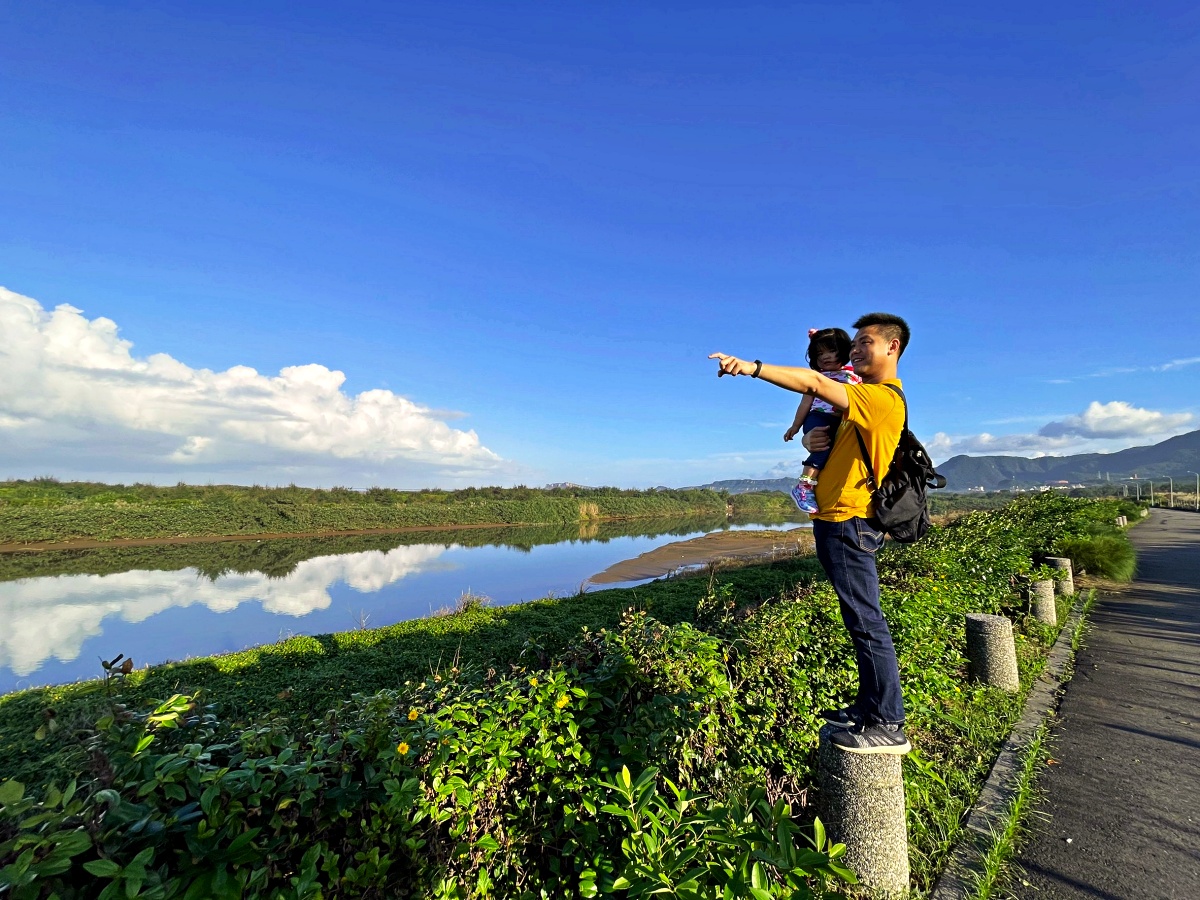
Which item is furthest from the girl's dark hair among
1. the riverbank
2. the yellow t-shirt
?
the riverbank

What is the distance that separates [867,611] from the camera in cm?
250

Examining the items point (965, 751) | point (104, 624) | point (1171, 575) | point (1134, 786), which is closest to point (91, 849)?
point (965, 751)

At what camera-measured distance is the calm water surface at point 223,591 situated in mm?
14547

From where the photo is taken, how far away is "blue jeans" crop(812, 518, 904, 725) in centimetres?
249

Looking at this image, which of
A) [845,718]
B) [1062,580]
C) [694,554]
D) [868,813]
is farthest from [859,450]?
[694,554]

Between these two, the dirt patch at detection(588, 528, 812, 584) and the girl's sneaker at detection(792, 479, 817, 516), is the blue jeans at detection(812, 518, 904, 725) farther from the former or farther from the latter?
the dirt patch at detection(588, 528, 812, 584)

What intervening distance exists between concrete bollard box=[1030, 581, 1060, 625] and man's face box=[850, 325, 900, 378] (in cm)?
662

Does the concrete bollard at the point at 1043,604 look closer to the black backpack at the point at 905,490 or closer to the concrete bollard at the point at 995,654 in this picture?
the concrete bollard at the point at 995,654

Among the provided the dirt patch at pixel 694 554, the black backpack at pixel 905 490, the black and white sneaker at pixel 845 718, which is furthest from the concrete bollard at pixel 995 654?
the dirt patch at pixel 694 554

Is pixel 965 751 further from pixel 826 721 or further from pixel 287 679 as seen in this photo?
pixel 287 679

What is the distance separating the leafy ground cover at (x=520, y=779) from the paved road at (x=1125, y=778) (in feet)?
1.38

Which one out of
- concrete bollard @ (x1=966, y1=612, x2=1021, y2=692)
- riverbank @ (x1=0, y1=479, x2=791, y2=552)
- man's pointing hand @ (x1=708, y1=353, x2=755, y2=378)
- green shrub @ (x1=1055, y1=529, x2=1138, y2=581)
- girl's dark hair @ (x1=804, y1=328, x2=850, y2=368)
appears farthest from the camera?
riverbank @ (x1=0, y1=479, x2=791, y2=552)

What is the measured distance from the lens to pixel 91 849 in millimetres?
1231

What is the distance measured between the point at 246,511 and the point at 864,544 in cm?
5362
